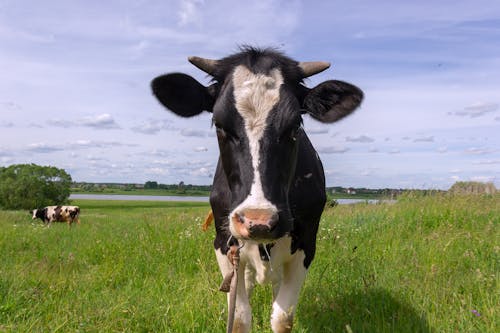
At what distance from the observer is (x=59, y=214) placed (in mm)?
24453

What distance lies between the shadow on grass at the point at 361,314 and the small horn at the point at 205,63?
7.42 ft

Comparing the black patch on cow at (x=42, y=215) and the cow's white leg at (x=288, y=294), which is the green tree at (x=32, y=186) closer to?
the black patch on cow at (x=42, y=215)

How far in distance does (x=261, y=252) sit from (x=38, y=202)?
6348 centimetres

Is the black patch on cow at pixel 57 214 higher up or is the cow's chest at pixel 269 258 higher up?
the cow's chest at pixel 269 258

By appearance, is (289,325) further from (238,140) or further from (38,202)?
(38,202)

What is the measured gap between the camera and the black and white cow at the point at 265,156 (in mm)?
2646

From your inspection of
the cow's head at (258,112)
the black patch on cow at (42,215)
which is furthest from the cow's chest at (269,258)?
the black patch on cow at (42,215)

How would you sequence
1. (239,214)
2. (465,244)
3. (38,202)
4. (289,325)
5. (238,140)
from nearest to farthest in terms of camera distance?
(239,214), (238,140), (289,325), (465,244), (38,202)

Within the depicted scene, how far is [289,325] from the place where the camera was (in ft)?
11.7

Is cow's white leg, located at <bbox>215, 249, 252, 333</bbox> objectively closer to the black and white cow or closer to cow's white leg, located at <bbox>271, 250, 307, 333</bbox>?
the black and white cow

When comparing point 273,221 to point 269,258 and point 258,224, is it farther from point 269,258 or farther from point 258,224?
point 269,258

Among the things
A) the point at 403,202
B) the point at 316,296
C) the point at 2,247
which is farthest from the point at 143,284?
the point at 403,202

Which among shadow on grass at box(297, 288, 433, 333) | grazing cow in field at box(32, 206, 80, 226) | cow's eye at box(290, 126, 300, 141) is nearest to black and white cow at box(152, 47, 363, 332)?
cow's eye at box(290, 126, 300, 141)

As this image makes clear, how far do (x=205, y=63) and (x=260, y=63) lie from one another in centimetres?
48
